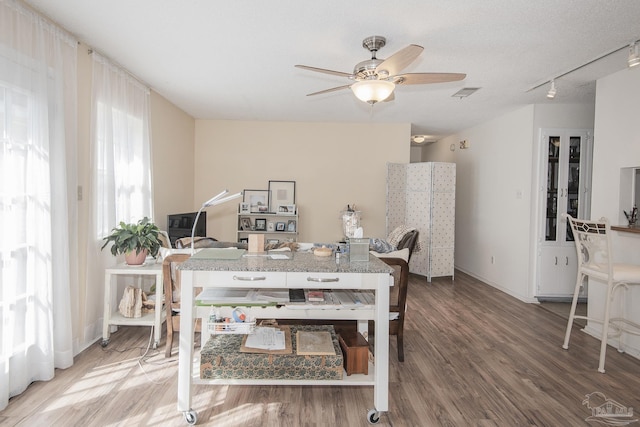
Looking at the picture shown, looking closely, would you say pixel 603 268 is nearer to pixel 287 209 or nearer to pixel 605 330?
pixel 605 330

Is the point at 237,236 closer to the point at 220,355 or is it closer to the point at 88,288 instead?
the point at 88,288

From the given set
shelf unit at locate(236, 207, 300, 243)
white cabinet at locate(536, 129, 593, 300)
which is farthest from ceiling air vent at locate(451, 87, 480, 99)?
shelf unit at locate(236, 207, 300, 243)

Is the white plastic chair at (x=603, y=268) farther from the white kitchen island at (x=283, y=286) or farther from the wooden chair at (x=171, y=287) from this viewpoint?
the wooden chair at (x=171, y=287)

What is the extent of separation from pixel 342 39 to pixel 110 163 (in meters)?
2.34

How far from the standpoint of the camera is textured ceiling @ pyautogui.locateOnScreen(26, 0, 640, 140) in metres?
2.38

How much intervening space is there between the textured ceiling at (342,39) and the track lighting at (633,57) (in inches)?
4.1

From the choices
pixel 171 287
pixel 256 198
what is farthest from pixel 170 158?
pixel 171 287

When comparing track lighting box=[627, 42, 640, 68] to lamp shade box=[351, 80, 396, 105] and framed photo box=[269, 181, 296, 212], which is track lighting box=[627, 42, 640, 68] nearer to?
lamp shade box=[351, 80, 396, 105]

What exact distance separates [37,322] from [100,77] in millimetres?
2132

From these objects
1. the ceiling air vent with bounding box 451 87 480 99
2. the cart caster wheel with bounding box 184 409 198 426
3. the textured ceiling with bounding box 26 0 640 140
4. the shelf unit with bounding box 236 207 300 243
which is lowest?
the cart caster wheel with bounding box 184 409 198 426

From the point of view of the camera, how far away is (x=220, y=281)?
2.04 metres

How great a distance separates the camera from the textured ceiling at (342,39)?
2.38 meters

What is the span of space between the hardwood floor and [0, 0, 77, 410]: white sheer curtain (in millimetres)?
298

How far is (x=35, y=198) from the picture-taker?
Answer: 241 cm
